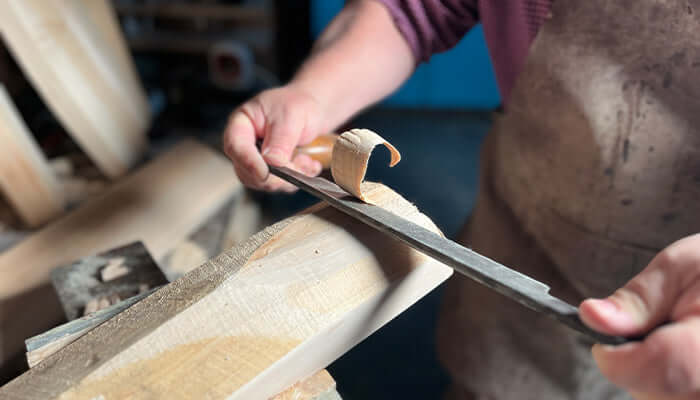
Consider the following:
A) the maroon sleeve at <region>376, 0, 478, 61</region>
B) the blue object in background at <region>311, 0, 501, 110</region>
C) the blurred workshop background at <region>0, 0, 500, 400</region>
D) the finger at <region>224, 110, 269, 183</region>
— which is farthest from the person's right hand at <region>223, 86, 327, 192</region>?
the blue object in background at <region>311, 0, 501, 110</region>

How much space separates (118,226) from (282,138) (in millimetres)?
972

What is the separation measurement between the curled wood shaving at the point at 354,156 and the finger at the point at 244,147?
0.82ft

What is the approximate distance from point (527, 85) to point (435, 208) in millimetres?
1732

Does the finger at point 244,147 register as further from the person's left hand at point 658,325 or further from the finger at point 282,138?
the person's left hand at point 658,325

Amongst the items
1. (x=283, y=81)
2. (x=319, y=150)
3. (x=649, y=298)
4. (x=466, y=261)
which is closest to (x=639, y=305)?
(x=649, y=298)

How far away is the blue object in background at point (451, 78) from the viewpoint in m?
2.96

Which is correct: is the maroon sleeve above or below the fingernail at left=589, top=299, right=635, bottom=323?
above

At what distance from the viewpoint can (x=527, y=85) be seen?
108 cm

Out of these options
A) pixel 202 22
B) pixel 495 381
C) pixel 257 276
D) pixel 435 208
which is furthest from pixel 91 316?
pixel 202 22

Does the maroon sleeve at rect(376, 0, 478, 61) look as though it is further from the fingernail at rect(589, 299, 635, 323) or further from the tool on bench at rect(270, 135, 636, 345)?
the fingernail at rect(589, 299, 635, 323)

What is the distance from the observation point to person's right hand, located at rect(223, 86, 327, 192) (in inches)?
38.4

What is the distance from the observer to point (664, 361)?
468mm

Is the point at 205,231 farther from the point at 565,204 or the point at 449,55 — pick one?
the point at 449,55

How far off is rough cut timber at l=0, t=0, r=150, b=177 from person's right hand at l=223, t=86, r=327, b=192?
44.4 inches
